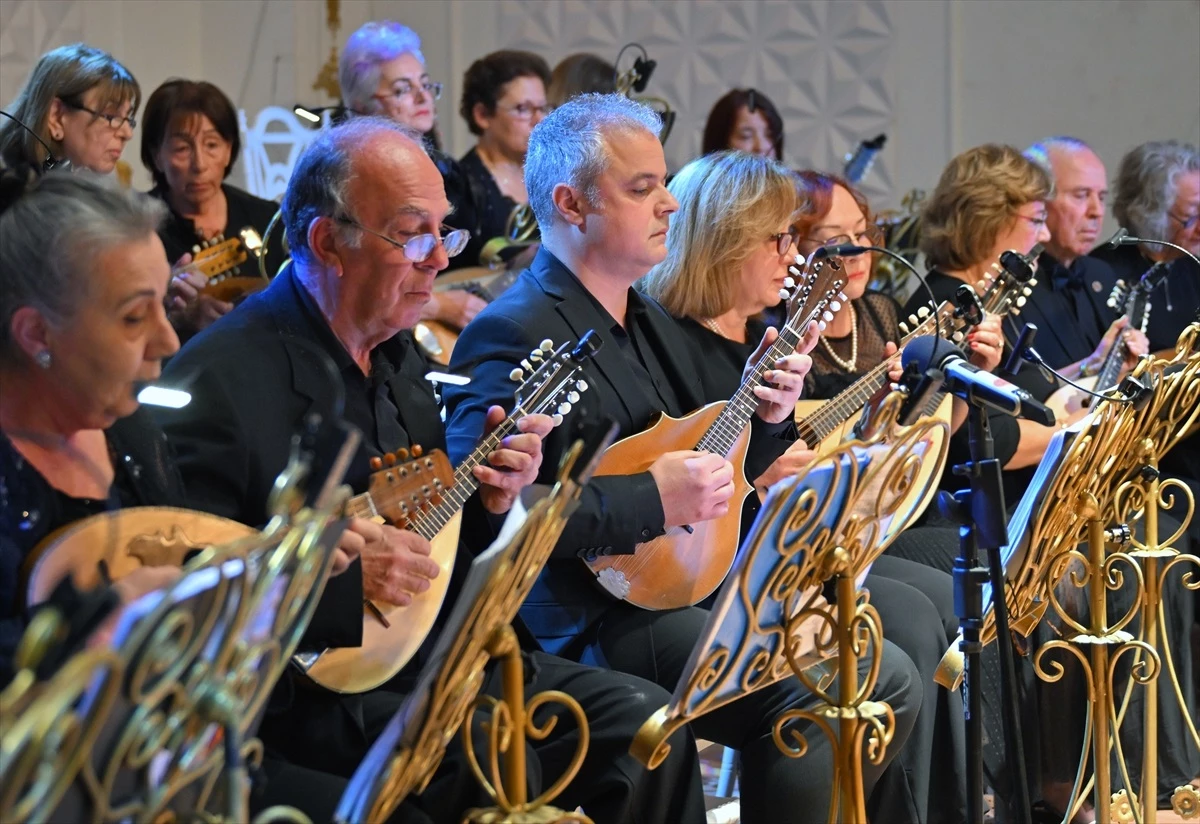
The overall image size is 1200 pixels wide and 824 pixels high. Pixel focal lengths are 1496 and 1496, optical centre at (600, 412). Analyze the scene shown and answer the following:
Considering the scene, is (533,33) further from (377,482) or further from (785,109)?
(377,482)

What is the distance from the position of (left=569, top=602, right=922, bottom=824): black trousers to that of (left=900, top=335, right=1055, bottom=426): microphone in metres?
0.70

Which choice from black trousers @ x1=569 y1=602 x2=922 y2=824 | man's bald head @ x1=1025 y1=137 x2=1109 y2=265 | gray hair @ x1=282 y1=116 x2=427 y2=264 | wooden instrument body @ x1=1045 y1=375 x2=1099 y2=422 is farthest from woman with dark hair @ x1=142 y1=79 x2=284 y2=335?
man's bald head @ x1=1025 y1=137 x2=1109 y2=265

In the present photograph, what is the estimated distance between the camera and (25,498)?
75.1 inches

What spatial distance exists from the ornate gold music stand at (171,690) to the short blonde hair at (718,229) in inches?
85.0

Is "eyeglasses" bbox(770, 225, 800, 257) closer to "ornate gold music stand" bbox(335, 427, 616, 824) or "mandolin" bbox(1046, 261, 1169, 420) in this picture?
"mandolin" bbox(1046, 261, 1169, 420)

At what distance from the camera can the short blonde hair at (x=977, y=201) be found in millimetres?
4547

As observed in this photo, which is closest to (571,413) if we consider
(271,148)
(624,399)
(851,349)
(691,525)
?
(624,399)

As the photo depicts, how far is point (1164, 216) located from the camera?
5.56m

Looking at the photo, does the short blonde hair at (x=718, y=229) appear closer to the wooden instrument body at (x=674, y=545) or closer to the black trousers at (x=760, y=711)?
the wooden instrument body at (x=674, y=545)

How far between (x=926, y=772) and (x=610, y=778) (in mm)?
955

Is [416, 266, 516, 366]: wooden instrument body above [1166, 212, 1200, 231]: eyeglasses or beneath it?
beneath

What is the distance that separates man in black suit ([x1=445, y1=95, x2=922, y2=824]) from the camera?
9.20 feet

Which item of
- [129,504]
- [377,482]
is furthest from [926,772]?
[129,504]

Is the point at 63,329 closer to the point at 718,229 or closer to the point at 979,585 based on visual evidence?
the point at 979,585
